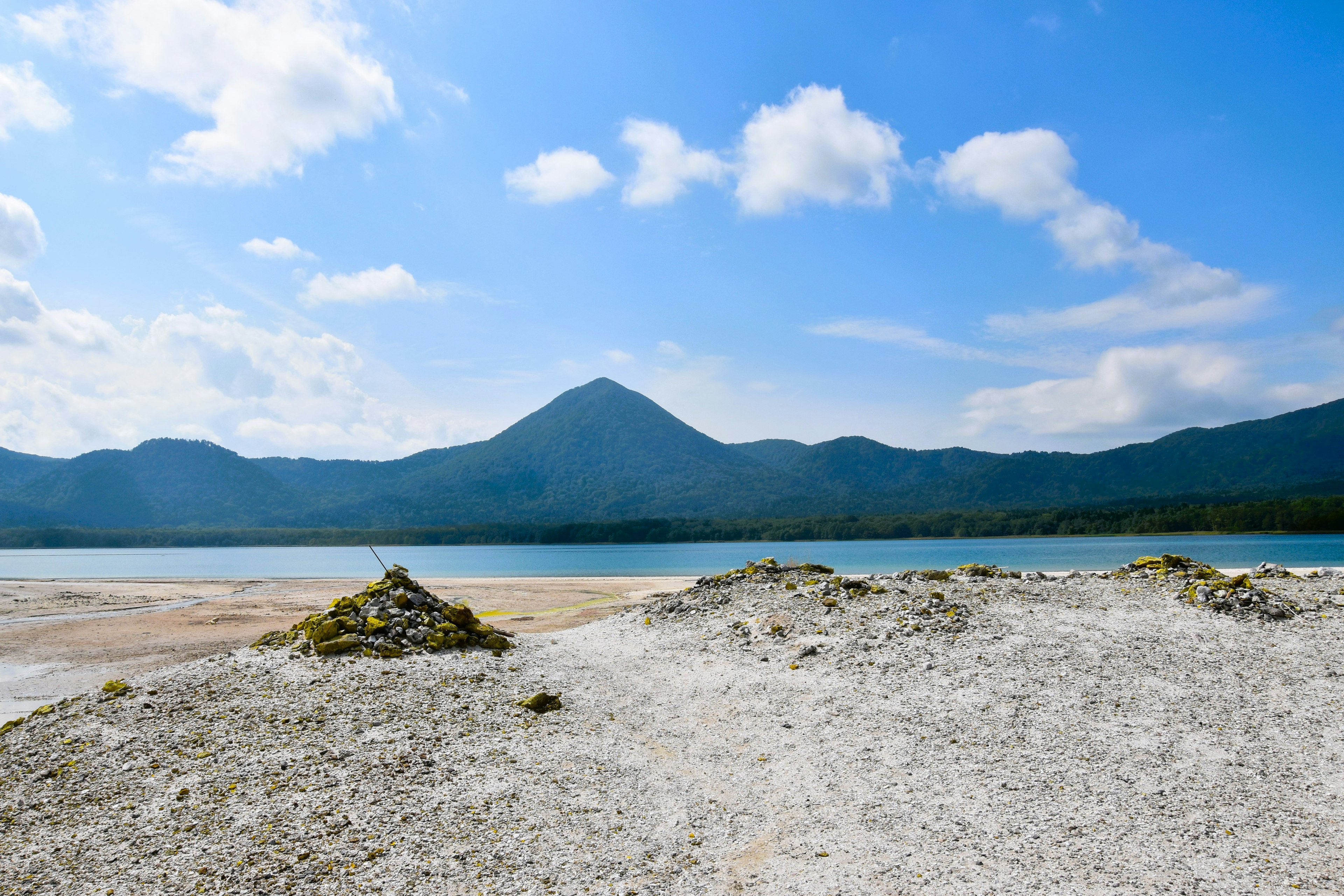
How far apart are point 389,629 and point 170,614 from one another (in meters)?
20.7

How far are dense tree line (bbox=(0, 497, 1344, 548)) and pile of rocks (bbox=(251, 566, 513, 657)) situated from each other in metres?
101

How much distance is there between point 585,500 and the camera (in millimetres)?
180625

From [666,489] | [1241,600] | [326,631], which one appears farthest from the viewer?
[666,489]

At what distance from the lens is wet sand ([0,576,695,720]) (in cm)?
1514

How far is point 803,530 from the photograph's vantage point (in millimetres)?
114188

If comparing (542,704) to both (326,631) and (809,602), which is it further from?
(809,602)

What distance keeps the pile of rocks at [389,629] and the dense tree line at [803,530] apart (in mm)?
100992

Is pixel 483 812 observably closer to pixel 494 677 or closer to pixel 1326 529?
pixel 494 677

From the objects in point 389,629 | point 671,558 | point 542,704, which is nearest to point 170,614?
point 389,629

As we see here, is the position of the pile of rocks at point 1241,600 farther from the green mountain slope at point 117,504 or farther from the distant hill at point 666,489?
the green mountain slope at point 117,504

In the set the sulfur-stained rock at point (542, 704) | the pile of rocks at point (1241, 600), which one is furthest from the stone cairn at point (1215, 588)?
the sulfur-stained rock at point (542, 704)

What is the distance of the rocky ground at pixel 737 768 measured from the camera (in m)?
5.45

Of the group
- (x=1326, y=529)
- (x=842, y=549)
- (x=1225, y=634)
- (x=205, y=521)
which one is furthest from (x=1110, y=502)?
(x=205, y=521)

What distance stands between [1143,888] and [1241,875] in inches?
33.3
